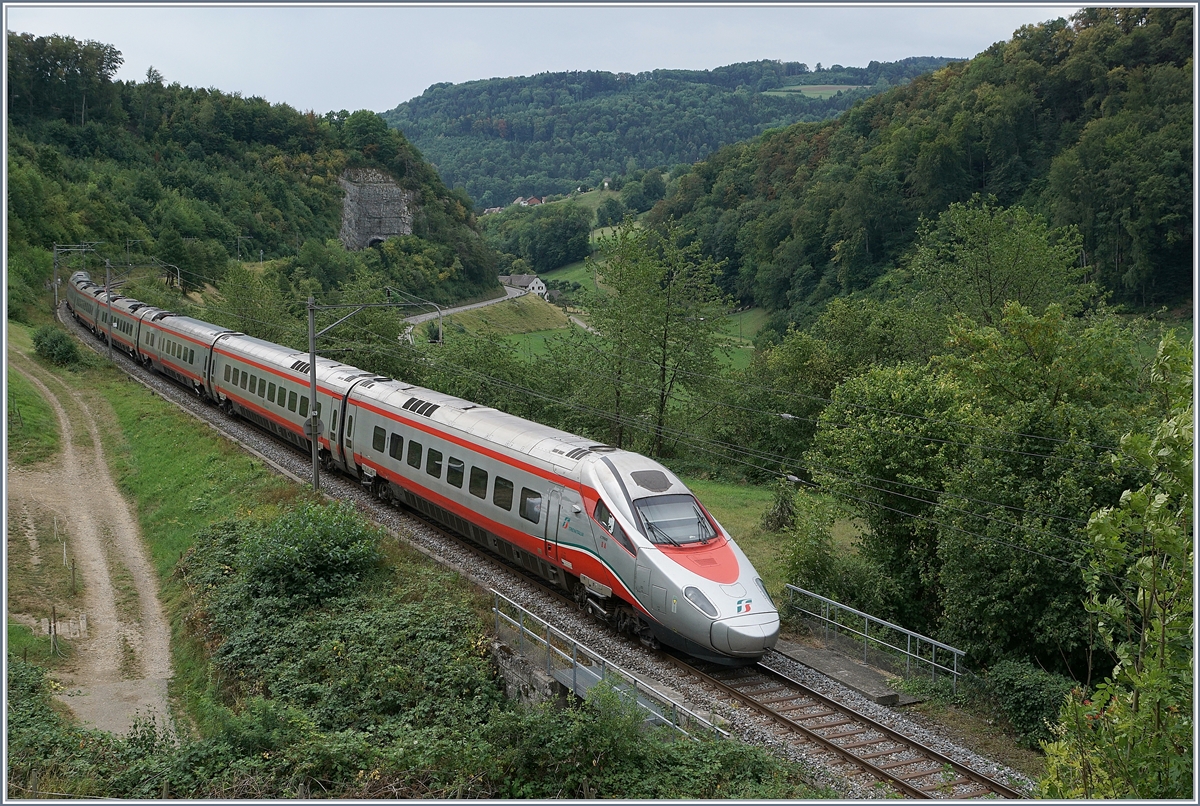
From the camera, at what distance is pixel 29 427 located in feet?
120

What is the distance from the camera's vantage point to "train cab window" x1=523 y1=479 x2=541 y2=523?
1933cm

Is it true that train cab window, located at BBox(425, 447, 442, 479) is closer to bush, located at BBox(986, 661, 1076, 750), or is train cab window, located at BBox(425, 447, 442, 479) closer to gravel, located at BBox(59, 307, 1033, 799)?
gravel, located at BBox(59, 307, 1033, 799)

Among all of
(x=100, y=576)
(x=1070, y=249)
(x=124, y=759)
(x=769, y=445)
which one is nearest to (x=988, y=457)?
(x=124, y=759)

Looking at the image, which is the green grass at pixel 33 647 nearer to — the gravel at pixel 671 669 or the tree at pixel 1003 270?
the gravel at pixel 671 669

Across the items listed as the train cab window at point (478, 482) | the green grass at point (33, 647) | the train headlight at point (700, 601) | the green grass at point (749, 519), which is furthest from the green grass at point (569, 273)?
A: the train headlight at point (700, 601)

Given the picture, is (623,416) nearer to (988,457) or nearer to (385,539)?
(385,539)

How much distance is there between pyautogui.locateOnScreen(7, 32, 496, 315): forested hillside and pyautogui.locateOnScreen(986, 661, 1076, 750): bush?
229 ft

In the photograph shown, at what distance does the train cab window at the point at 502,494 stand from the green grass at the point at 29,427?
73.4 feet

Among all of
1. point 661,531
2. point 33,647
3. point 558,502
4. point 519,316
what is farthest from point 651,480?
point 519,316

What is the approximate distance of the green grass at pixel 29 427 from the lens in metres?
34.5

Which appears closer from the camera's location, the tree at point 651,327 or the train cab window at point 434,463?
the train cab window at point 434,463

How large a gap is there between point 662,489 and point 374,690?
6366 millimetres

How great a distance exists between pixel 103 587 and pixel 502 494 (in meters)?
12.2

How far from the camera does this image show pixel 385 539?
23359 millimetres
